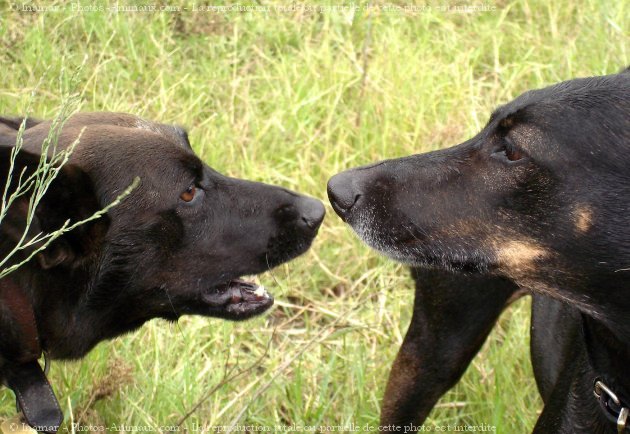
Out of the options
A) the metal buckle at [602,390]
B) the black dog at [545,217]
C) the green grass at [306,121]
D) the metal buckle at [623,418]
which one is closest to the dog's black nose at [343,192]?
the black dog at [545,217]

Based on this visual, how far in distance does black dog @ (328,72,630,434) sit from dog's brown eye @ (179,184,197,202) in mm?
503

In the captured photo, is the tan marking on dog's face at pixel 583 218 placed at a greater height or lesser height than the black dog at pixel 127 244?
greater

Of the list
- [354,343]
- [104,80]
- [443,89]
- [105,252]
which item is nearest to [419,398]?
[354,343]

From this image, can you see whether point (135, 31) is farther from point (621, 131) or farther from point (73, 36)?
point (621, 131)

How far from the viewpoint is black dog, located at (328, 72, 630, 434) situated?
2.64m

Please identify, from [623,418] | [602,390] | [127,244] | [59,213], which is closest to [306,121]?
[127,244]

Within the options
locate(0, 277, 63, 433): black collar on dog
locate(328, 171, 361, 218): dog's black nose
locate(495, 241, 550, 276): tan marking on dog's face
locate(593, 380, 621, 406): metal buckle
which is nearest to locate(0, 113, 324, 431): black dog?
locate(0, 277, 63, 433): black collar on dog

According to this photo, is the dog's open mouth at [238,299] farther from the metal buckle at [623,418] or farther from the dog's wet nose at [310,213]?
the metal buckle at [623,418]

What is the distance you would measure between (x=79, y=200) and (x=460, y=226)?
1271mm

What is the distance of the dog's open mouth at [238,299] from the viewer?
326 cm

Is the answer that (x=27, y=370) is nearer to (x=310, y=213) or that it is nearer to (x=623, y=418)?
(x=310, y=213)

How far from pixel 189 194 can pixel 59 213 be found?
0.51m

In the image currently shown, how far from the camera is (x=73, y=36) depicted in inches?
231

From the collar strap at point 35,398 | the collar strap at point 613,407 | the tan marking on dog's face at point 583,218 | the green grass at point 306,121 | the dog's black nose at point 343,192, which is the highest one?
the tan marking on dog's face at point 583,218
